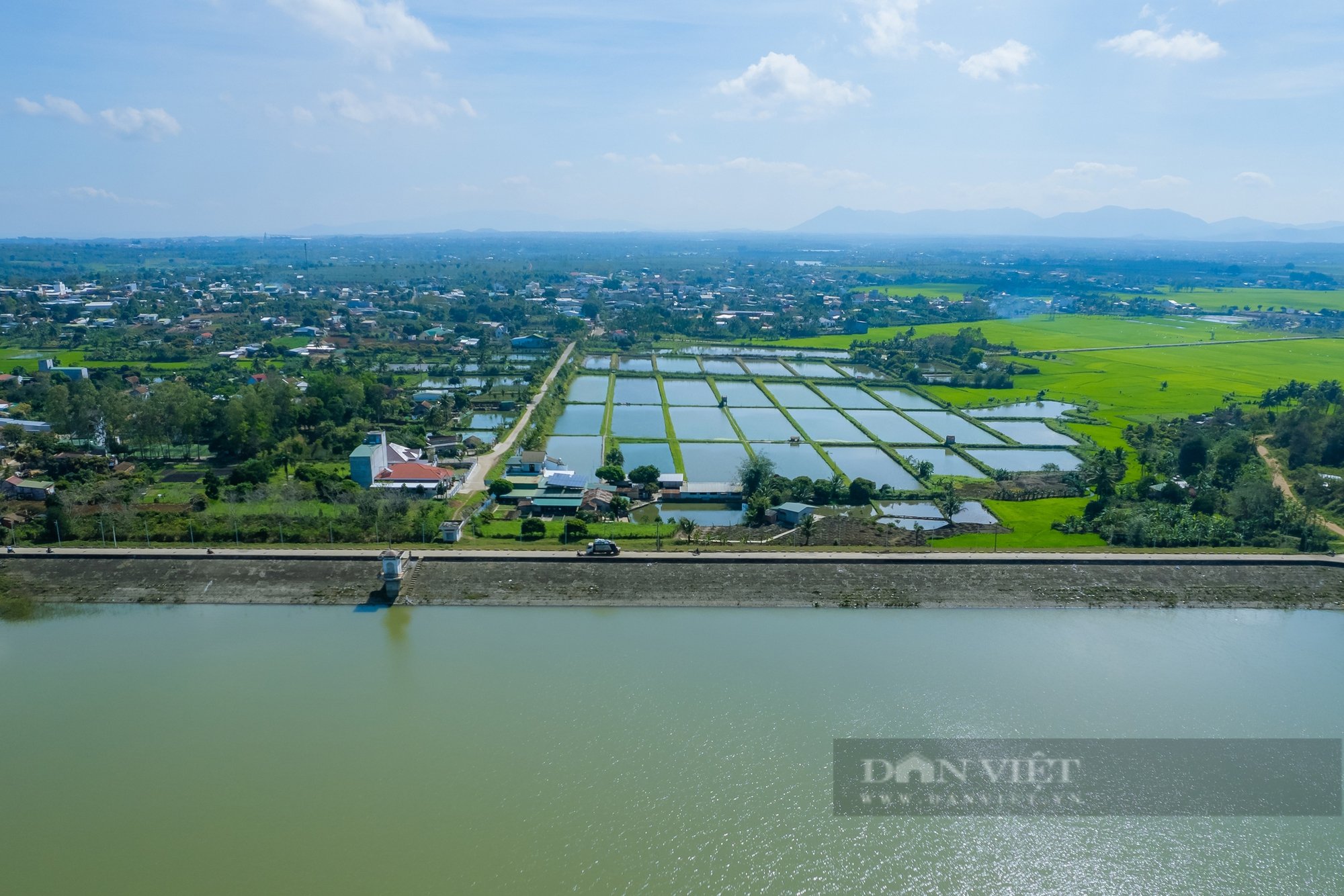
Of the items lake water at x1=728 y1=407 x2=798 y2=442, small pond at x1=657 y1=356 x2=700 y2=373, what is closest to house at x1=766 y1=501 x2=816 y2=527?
lake water at x1=728 y1=407 x2=798 y2=442

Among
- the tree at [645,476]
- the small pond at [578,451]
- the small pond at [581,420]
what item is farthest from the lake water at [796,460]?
the small pond at [581,420]

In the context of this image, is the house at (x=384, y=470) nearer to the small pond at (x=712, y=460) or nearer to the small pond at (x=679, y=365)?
the small pond at (x=712, y=460)

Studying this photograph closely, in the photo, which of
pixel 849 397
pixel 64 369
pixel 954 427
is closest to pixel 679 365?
pixel 849 397

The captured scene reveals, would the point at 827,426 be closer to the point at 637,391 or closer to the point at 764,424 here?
the point at 764,424

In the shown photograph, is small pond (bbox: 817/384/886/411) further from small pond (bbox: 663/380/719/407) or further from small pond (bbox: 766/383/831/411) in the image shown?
small pond (bbox: 663/380/719/407)

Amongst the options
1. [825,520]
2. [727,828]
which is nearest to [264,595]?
[727,828]
